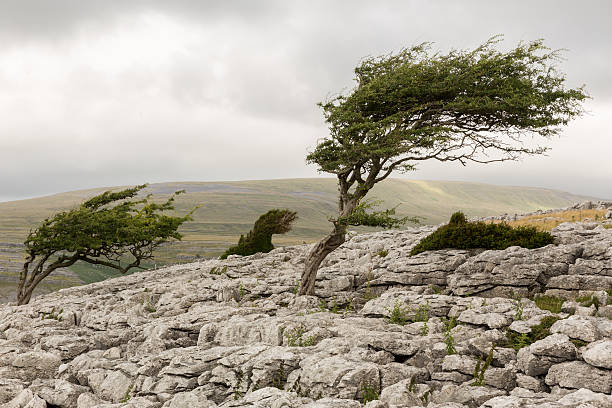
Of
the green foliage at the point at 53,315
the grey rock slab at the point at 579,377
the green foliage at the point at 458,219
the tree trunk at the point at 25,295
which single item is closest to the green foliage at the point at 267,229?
the green foliage at the point at 458,219

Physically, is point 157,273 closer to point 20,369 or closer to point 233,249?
point 233,249

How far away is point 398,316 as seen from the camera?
15.1 metres

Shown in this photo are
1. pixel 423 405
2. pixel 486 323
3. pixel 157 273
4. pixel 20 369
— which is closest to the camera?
pixel 423 405

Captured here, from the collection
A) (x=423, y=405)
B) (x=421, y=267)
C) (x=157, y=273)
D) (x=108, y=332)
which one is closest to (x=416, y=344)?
(x=423, y=405)

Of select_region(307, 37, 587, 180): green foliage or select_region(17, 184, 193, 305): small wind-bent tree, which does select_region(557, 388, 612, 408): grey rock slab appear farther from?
select_region(17, 184, 193, 305): small wind-bent tree

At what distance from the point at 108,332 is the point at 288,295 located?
8.17 m

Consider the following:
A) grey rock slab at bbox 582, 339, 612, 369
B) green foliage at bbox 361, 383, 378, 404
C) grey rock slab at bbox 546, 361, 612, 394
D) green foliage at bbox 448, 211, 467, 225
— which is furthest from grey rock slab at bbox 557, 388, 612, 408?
green foliage at bbox 448, 211, 467, 225

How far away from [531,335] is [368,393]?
529 centimetres

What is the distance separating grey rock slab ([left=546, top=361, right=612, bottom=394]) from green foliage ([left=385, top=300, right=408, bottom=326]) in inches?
225

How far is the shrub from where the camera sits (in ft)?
68.0

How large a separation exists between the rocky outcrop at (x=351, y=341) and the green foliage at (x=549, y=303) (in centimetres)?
43

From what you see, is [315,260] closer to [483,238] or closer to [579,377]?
[483,238]

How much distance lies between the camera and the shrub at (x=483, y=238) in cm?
2072

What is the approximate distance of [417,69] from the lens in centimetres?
1909
